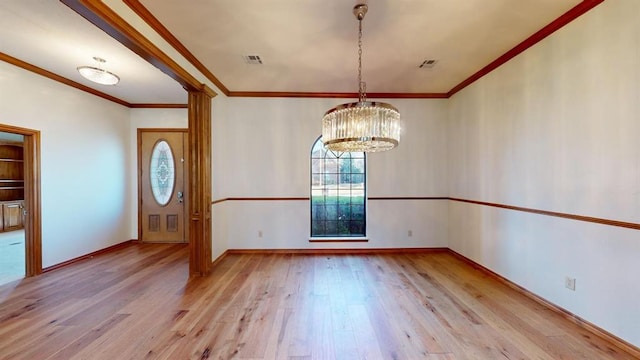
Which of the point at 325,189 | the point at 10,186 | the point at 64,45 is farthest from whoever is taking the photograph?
the point at 10,186

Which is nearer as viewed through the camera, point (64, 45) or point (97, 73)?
point (64, 45)

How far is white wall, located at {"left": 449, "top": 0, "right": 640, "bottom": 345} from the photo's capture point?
2133mm

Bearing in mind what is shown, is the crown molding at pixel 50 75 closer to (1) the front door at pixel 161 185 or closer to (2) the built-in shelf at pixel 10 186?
(1) the front door at pixel 161 185

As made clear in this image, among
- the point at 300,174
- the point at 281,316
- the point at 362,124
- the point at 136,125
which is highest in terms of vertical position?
the point at 136,125

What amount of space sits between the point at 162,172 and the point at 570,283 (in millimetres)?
6437

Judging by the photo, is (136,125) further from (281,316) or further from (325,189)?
(281,316)

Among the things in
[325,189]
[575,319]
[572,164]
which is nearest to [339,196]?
[325,189]

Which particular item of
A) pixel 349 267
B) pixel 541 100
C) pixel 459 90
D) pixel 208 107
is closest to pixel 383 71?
pixel 459 90

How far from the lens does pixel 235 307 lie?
2850 millimetres

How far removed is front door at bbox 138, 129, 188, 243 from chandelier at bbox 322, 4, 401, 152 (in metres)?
4.18

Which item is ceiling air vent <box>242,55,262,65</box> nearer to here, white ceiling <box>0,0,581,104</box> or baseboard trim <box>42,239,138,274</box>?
white ceiling <box>0,0,581,104</box>

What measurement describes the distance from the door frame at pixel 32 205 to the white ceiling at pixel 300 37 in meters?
1.08

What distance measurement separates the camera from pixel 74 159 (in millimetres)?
4355

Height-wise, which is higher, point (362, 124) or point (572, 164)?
point (362, 124)
